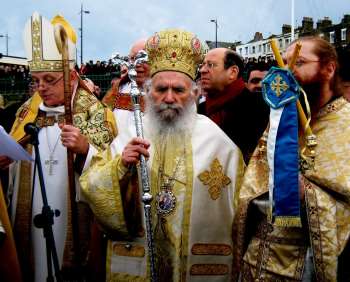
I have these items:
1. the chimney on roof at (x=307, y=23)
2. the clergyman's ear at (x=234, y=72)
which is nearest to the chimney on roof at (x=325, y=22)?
the chimney on roof at (x=307, y=23)

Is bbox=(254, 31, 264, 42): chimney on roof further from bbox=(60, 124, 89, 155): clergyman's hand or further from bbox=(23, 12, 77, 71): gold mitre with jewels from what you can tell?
bbox=(60, 124, 89, 155): clergyman's hand

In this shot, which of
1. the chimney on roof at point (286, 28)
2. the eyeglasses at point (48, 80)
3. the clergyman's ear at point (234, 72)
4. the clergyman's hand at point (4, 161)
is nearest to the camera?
the clergyman's hand at point (4, 161)

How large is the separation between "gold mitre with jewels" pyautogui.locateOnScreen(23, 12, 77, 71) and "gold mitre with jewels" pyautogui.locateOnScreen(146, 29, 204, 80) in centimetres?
75

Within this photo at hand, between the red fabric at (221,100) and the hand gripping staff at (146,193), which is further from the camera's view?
the red fabric at (221,100)

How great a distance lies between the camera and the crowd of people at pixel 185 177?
268cm

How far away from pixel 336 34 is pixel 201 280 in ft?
136

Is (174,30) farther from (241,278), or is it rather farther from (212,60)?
(241,278)

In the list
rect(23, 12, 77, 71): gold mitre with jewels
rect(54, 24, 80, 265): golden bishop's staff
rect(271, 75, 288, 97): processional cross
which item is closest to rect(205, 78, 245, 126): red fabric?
rect(23, 12, 77, 71): gold mitre with jewels

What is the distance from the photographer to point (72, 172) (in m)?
3.60

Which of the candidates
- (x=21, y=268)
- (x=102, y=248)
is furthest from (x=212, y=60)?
(x=21, y=268)

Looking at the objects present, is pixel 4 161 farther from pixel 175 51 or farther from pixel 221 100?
pixel 221 100

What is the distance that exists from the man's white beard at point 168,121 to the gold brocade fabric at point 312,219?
633mm

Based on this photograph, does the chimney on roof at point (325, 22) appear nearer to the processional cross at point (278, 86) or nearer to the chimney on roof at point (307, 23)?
the chimney on roof at point (307, 23)

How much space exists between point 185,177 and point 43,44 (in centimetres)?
168
